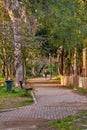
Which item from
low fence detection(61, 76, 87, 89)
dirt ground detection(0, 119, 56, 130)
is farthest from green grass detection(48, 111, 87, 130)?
low fence detection(61, 76, 87, 89)

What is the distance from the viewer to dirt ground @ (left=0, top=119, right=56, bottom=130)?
11792 mm

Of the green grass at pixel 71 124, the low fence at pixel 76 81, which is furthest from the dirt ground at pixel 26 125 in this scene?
the low fence at pixel 76 81

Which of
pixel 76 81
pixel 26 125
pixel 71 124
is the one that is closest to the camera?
pixel 71 124

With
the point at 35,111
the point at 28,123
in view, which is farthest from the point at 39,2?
the point at 35,111

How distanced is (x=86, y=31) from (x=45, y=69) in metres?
66.0

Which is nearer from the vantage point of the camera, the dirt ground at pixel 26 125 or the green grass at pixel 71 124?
the green grass at pixel 71 124

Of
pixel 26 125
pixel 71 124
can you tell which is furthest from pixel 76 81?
pixel 71 124

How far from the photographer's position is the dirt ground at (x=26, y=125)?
38.7 ft

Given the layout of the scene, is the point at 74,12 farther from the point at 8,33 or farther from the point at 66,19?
the point at 8,33

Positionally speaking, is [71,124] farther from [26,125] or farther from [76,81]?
[76,81]

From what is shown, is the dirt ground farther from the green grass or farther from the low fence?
the low fence

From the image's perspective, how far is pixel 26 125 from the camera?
12.4m

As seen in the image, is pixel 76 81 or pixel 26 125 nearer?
pixel 26 125

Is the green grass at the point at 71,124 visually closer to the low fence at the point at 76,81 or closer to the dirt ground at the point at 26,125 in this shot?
the dirt ground at the point at 26,125
